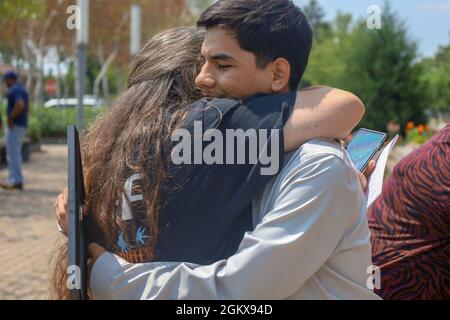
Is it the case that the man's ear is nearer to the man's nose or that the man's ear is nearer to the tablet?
the man's nose

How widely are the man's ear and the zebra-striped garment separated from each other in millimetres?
596

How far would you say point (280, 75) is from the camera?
1.59 m

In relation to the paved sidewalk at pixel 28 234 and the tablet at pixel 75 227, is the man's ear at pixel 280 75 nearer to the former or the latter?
the tablet at pixel 75 227

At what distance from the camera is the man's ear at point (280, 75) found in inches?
61.8

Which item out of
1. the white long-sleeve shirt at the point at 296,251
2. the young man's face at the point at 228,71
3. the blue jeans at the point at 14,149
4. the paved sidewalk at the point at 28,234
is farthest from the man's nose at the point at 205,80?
the blue jeans at the point at 14,149

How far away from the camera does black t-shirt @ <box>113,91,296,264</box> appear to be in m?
1.48

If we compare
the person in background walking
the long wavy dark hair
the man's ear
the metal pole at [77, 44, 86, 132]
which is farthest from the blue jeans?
the man's ear

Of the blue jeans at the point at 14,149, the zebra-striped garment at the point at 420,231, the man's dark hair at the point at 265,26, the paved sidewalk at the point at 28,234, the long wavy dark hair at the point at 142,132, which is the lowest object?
the paved sidewalk at the point at 28,234

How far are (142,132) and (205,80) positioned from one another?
0.19m

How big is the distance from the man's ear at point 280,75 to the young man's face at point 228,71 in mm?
10

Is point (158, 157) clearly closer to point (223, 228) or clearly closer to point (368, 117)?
point (223, 228)

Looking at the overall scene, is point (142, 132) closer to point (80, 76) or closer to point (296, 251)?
point (296, 251)

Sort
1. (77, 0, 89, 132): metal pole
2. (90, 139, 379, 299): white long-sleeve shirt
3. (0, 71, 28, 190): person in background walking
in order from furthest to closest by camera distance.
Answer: (0, 71, 28, 190): person in background walking
(77, 0, 89, 132): metal pole
(90, 139, 379, 299): white long-sleeve shirt

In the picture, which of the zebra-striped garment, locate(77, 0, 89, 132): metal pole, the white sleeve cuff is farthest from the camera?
locate(77, 0, 89, 132): metal pole
